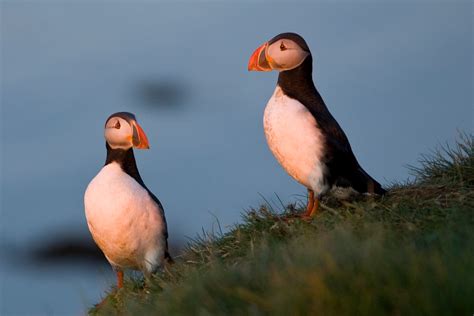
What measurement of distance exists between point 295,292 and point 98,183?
147 inches

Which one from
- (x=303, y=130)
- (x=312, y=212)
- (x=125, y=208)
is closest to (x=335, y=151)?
(x=303, y=130)

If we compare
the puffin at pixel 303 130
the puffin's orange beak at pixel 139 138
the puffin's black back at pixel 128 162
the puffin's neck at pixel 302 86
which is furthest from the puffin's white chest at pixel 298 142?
the puffin's black back at pixel 128 162

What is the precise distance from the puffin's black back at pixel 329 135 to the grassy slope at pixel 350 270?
23cm

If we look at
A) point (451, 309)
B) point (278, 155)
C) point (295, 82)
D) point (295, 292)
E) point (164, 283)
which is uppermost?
point (295, 82)

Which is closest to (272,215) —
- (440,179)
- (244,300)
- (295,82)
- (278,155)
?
(278,155)

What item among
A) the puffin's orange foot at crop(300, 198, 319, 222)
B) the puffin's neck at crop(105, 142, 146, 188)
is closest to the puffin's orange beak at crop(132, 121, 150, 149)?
the puffin's neck at crop(105, 142, 146, 188)

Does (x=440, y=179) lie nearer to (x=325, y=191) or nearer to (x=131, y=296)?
(x=325, y=191)

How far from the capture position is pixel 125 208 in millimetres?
7812

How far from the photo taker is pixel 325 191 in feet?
24.9

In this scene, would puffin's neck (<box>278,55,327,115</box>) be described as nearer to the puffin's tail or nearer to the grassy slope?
the puffin's tail

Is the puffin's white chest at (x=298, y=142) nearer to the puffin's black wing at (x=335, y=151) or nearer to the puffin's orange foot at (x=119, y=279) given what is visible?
the puffin's black wing at (x=335, y=151)

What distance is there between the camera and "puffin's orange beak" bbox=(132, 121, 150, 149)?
799 centimetres

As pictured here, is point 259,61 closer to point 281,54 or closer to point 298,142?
point 281,54

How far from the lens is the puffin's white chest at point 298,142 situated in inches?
293
